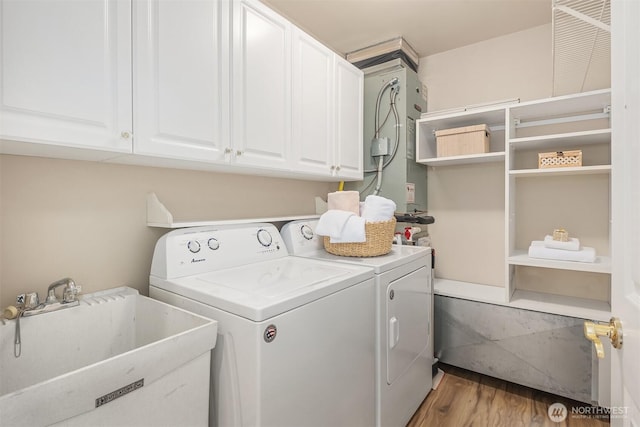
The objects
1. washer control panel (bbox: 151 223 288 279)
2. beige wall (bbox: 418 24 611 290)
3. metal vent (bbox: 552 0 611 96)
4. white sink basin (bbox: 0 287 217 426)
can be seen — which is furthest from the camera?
beige wall (bbox: 418 24 611 290)

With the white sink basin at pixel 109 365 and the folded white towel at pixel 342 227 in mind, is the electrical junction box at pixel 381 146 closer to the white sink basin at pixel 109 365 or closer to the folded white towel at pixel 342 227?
the folded white towel at pixel 342 227

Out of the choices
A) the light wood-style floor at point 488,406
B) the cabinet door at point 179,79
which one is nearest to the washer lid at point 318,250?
the cabinet door at point 179,79

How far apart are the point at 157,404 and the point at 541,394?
2.41 m

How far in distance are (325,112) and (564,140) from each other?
157 cm

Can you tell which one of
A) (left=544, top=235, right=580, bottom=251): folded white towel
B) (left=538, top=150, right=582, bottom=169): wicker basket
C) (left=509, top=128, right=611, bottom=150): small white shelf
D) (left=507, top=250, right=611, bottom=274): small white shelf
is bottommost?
(left=507, top=250, right=611, bottom=274): small white shelf

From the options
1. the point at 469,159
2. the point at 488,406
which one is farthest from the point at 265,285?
the point at 469,159

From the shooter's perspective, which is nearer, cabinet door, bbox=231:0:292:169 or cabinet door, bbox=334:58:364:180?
cabinet door, bbox=231:0:292:169

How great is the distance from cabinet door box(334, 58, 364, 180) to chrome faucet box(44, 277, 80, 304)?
154cm

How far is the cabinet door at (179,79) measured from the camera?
1141 mm

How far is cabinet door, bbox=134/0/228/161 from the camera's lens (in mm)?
1141

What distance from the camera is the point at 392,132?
8.04 feet

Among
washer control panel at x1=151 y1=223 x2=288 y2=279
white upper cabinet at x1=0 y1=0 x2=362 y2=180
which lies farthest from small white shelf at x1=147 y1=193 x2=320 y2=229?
white upper cabinet at x1=0 y1=0 x2=362 y2=180

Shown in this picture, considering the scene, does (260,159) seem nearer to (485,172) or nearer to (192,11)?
(192,11)

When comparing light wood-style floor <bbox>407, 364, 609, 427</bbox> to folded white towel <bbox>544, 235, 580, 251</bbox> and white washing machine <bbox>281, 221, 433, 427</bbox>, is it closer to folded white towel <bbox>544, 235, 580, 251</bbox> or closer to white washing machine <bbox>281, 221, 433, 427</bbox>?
white washing machine <bbox>281, 221, 433, 427</bbox>
